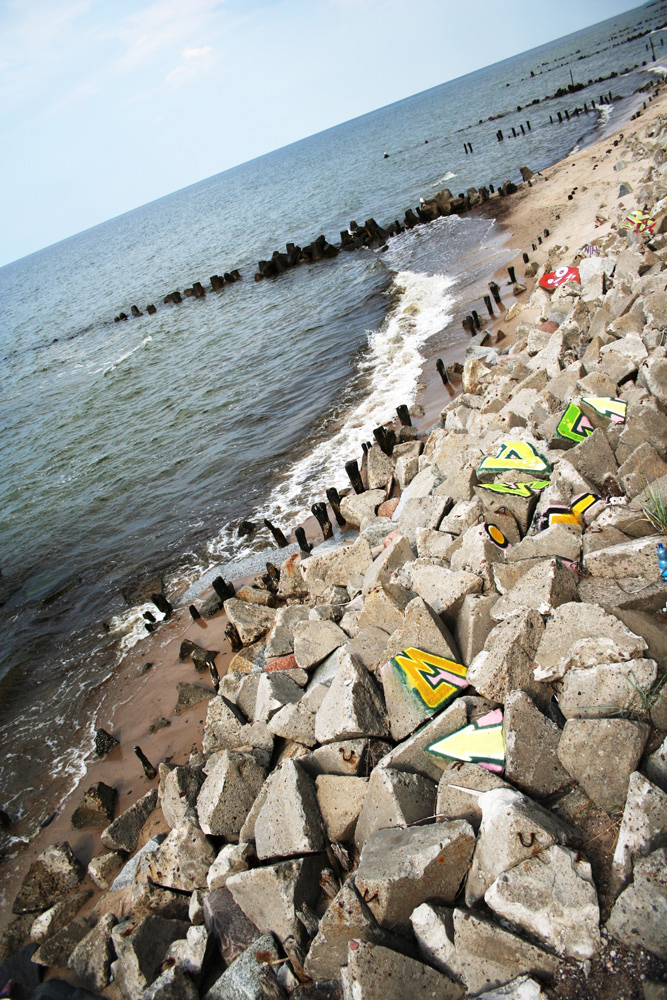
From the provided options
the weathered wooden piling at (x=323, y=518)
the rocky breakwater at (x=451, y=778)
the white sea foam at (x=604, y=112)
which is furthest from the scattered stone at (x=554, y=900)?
the white sea foam at (x=604, y=112)

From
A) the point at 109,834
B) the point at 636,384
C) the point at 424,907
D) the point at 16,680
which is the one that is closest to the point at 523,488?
the point at 636,384

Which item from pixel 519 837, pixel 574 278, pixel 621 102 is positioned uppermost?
pixel 621 102

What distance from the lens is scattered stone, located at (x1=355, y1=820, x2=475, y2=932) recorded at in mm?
2830

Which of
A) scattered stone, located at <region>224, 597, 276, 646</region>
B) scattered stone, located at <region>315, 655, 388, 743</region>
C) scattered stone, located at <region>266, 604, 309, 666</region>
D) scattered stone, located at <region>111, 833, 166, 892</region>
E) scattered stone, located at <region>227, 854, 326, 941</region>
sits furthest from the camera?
scattered stone, located at <region>224, 597, 276, 646</region>

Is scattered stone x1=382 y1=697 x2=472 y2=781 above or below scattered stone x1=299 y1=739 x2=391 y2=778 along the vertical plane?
above

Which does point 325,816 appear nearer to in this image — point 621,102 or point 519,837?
point 519,837

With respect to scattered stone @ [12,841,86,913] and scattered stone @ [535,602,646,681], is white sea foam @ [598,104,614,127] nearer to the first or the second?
scattered stone @ [535,602,646,681]

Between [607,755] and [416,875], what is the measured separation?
1.08 meters

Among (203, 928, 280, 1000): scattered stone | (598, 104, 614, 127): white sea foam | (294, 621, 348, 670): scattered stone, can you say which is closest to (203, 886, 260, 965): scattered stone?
(203, 928, 280, 1000): scattered stone

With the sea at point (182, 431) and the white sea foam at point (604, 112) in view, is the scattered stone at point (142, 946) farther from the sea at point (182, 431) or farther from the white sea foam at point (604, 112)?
the white sea foam at point (604, 112)

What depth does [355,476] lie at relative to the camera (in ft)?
29.8

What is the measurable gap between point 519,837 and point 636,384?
14.8 feet

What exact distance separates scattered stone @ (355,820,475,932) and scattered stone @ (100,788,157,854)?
3.19 metres

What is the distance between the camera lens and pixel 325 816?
3.71m
